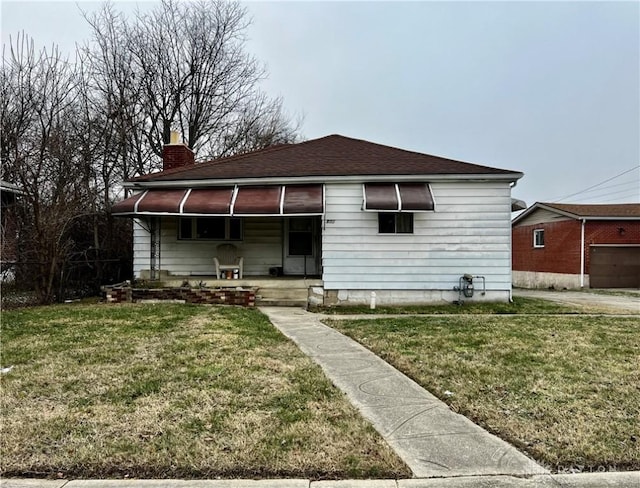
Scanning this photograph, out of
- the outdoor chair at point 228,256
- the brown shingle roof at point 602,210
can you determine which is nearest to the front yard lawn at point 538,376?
the outdoor chair at point 228,256

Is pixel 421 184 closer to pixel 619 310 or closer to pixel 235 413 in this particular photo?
pixel 619 310

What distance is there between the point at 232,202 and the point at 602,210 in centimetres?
1975

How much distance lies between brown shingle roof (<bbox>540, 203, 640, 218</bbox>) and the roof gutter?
1245 cm

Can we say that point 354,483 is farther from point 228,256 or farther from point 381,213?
point 228,256

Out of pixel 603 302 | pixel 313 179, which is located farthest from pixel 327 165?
pixel 603 302

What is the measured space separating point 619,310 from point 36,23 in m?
18.6

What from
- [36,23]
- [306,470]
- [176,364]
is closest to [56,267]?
[176,364]

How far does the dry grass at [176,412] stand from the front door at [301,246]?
20.7ft

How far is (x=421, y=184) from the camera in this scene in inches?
439

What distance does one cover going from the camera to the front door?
42.6 ft

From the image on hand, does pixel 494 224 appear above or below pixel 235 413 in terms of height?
above

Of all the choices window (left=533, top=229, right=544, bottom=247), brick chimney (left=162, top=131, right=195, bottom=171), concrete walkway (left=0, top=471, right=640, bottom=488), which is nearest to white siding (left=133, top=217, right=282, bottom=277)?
brick chimney (left=162, top=131, right=195, bottom=171)

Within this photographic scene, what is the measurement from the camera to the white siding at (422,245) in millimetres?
11117

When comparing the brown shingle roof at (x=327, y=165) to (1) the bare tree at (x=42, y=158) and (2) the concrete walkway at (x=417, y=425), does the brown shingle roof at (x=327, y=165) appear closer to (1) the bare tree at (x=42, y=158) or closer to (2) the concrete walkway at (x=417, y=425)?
(1) the bare tree at (x=42, y=158)
